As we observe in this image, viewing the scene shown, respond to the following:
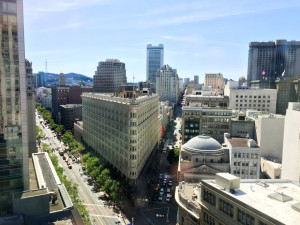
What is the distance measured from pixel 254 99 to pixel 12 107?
138 meters

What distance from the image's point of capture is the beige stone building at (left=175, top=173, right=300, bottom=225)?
112ft

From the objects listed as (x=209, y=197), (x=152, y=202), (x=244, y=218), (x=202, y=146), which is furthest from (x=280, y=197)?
(x=152, y=202)

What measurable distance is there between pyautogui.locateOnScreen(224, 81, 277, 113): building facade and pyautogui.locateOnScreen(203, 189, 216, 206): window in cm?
12205

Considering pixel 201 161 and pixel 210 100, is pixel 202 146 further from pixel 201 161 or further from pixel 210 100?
pixel 210 100

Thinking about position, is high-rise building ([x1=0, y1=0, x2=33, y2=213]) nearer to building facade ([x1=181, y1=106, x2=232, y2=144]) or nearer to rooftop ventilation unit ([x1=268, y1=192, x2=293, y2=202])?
rooftop ventilation unit ([x1=268, y1=192, x2=293, y2=202])

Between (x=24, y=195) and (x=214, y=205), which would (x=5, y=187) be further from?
(x=214, y=205)

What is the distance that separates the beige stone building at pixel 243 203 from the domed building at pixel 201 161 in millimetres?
27727

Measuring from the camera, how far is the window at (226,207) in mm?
39094

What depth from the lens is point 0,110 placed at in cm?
4900

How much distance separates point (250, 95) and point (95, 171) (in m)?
106

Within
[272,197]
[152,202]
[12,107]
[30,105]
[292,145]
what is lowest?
[152,202]

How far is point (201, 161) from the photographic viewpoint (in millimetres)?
81250

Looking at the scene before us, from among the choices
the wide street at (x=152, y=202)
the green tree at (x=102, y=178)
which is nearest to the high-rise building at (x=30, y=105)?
the green tree at (x=102, y=178)

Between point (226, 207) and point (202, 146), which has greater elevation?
point (202, 146)
